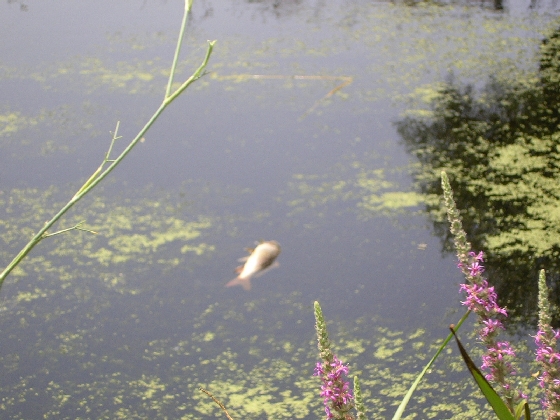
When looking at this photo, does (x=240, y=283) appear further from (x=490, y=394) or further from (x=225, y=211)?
(x=490, y=394)

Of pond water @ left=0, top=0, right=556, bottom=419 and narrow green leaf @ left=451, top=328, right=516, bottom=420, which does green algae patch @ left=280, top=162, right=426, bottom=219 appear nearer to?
pond water @ left=0, top=0, right=556, bottom=419

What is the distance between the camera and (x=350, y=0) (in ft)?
10.7

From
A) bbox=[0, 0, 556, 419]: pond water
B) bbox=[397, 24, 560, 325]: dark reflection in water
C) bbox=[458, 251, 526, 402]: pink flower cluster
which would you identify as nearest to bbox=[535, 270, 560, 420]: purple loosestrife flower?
bbox=[458, 251, 526, 402]: pink flower cluster

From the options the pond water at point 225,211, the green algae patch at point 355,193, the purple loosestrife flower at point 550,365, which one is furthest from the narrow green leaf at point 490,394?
the green algae patch at point 355,193

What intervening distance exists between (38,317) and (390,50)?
1.73 meters

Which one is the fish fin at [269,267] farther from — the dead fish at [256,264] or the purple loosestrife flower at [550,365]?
the purple loosestrife flower at [550,365]

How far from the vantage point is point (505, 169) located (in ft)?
6.48

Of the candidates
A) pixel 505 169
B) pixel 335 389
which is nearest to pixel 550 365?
pixel 335 389

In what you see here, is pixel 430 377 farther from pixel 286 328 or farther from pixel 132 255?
pixel 132 255

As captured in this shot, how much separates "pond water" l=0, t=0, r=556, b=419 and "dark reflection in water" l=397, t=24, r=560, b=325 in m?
0.09

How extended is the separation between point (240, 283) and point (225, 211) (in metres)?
0.28

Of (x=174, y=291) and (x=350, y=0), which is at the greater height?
(x=350, y=0)

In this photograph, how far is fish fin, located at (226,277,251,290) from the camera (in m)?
1.57

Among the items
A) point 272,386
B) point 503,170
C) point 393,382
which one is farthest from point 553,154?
point 272,386
